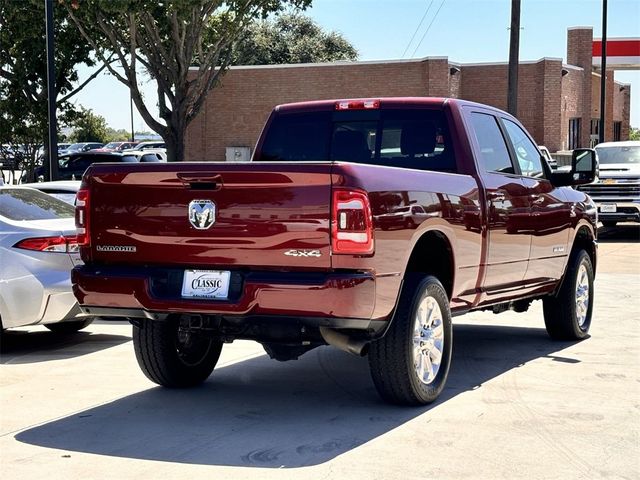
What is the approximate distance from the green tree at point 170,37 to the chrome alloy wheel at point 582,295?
18.3m

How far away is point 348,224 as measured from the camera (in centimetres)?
616

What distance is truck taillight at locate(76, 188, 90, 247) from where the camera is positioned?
691cm

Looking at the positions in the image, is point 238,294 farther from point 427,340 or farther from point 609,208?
point 609,208

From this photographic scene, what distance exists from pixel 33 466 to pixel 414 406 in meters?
2.53

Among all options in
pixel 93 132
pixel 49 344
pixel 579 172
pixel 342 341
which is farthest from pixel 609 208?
pixel 93 132

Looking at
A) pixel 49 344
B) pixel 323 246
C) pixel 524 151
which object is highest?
pixel 524 151

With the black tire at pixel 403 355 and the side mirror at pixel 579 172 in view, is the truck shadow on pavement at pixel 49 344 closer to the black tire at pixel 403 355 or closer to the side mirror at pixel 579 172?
Answer: the black tire at pixel 403 355

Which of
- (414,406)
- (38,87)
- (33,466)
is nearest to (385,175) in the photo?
(414,406)

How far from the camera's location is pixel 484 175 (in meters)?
8.09

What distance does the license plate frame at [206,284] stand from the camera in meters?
6.44

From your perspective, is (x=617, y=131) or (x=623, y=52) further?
(x=617, y=131)

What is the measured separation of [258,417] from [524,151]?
3.86 metres

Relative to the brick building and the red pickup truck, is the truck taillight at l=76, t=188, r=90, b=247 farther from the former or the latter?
the brick building

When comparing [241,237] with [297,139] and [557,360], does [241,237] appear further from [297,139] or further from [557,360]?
[557,360]
